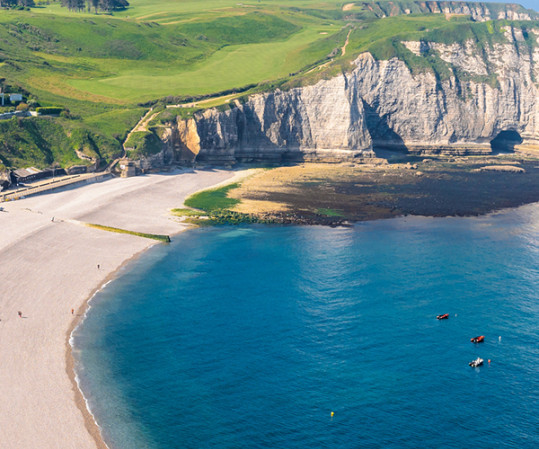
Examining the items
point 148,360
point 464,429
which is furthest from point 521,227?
point 148,360

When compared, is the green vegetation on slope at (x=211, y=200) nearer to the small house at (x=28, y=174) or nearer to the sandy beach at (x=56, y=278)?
the sandy beach at (x=56, y=278)

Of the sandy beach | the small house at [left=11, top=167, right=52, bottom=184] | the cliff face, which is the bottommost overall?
the sandy beach

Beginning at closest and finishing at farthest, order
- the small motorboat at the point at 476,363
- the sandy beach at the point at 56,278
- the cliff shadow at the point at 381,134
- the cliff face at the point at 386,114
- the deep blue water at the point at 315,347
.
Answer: the sandy beach at the point at 56,278, the deep blue water at the point at 315,347, the small motorboat at the point at 476,363, the cliff face at the point at 386,114, the cliff shadow at the point at 381,134

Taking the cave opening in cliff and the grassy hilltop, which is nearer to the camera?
the grassy hilltop

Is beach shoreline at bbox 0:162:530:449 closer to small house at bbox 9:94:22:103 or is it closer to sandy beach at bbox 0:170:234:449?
sandy beach at bbox 0:170:234:449

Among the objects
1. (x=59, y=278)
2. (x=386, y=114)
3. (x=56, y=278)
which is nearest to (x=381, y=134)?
(x=386, y=114)

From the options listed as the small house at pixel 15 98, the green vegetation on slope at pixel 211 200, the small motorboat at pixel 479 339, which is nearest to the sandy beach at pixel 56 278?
the green vegetation on slope at pixel 211 200

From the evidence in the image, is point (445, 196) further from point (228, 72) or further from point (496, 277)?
point (228, 72)

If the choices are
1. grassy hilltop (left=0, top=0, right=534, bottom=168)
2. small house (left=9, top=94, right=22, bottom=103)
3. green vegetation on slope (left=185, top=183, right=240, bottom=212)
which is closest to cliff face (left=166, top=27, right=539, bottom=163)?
grassy hilltop (left=0, top=0, right=534, bottom=168)
